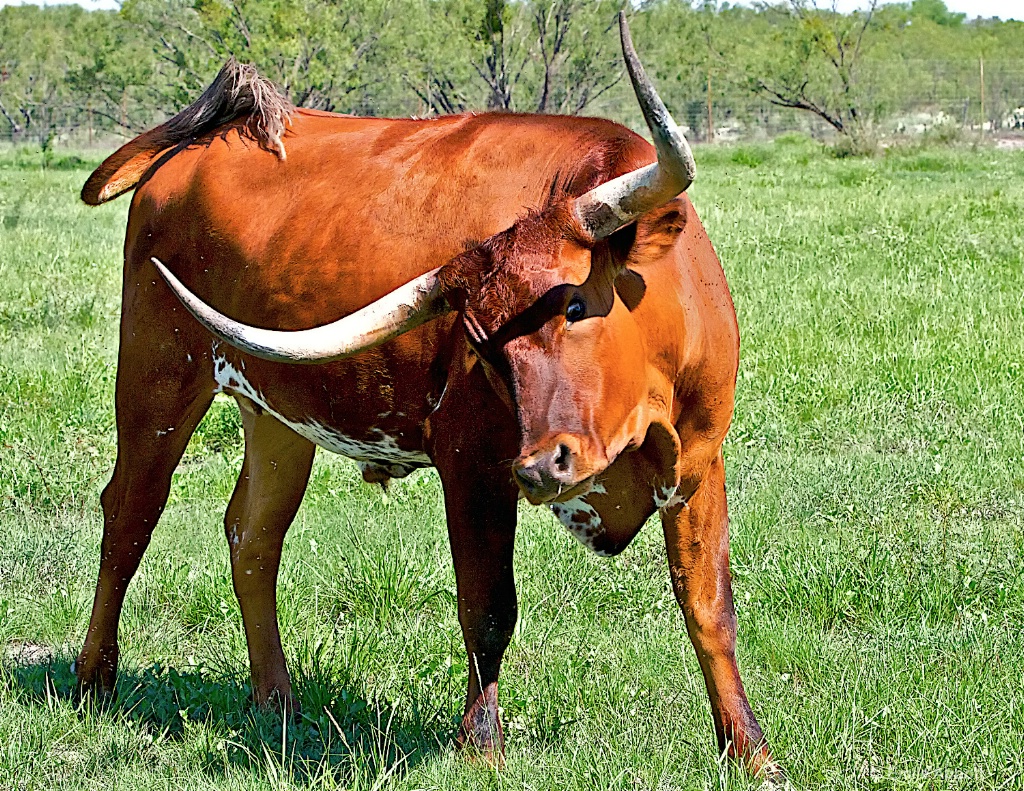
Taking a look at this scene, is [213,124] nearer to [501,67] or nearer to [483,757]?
[483,757]

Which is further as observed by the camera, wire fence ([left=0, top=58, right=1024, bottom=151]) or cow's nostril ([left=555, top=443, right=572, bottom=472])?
wire fence ([left=0, top=58, right=1024, bottom=151])

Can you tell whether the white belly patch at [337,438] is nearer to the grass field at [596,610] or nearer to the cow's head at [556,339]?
the grass field at [596,610]

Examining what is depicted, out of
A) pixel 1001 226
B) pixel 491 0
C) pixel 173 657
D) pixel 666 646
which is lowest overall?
pixel 173 657

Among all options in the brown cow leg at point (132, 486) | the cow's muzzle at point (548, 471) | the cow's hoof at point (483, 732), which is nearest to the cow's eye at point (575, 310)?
the cow's muzzle at point (548, 471)

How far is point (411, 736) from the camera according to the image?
4.02m

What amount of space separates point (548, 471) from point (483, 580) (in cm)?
92

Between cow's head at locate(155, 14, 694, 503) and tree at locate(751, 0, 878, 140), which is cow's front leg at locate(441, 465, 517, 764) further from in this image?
tree at locate(751, 0, 878, 140)

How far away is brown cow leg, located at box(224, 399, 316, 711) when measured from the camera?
4668mm

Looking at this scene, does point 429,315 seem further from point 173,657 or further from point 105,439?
point 105,439

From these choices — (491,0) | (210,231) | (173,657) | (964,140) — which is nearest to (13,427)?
(173,657)

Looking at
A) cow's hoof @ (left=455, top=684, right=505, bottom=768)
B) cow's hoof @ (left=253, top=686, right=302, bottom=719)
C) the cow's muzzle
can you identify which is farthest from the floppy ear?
cow's hoof @ (left=253, top=686, right=302, bottom=719)

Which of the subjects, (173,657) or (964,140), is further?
(964,140)

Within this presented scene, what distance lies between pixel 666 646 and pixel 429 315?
1850mm

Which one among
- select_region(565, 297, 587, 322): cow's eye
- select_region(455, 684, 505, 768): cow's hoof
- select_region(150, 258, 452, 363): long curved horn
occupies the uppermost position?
select_region(565, 297, 587, 322): cow's eye
